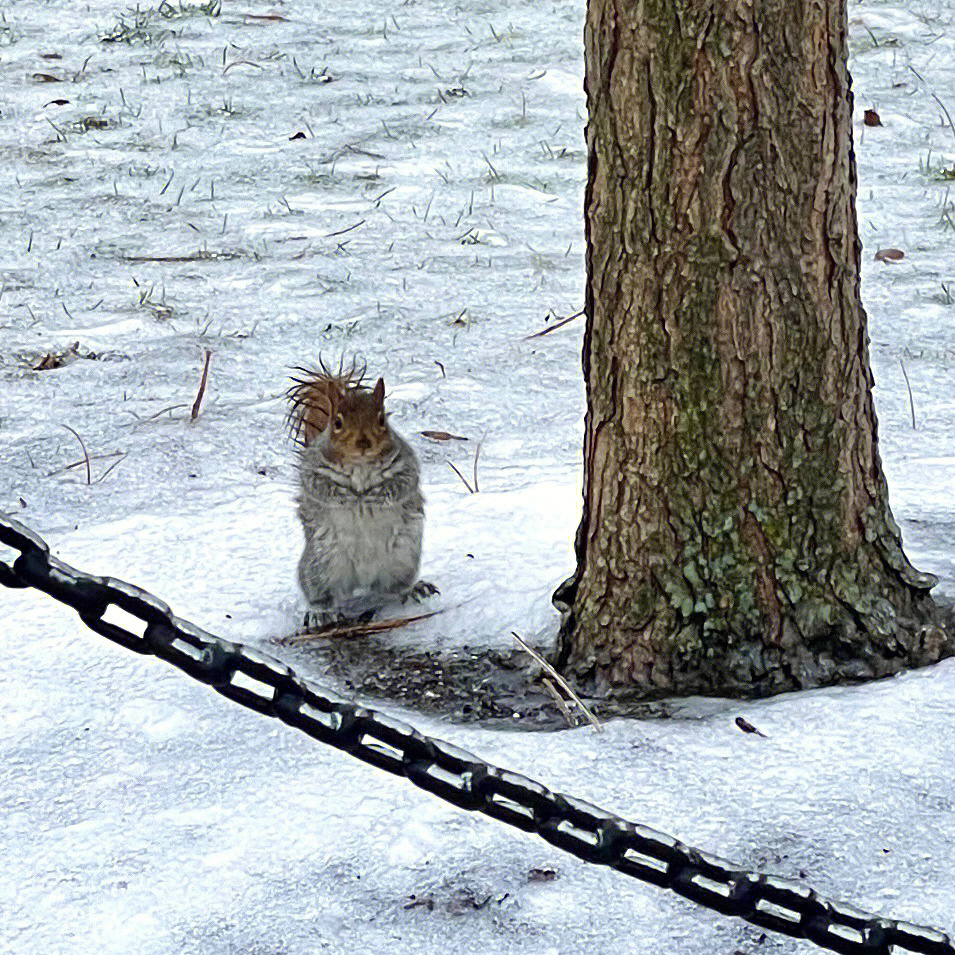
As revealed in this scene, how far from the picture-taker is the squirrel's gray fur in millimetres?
3287

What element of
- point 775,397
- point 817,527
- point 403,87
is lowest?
point 817,527

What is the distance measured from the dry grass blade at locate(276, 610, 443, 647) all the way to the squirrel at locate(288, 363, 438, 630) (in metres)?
0.03

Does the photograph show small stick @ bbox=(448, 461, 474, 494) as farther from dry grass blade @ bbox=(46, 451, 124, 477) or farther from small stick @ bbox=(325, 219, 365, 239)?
small stick @ bbox=(325, 219, 365, 239)

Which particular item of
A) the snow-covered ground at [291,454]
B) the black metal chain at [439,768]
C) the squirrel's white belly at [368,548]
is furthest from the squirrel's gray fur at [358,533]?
the black metal chain at [439,768]

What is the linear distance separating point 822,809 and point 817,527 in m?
0.56

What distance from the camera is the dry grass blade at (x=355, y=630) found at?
10.5 feet

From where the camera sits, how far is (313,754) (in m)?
2.62

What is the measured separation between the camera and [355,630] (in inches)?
127

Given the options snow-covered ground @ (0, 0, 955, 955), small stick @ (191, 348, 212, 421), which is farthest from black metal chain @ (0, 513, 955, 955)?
small stick @ (191, 348, 212, 421)

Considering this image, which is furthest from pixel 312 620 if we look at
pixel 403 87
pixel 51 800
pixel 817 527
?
pixel 403 87

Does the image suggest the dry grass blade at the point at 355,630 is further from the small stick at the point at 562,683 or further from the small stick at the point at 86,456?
the small stick at the point at 86,456

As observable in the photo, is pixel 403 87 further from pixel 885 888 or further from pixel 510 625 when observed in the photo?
pixel 885 888

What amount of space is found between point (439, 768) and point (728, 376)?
1.37 meters

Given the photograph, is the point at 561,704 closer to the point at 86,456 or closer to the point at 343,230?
the point at 86,456
